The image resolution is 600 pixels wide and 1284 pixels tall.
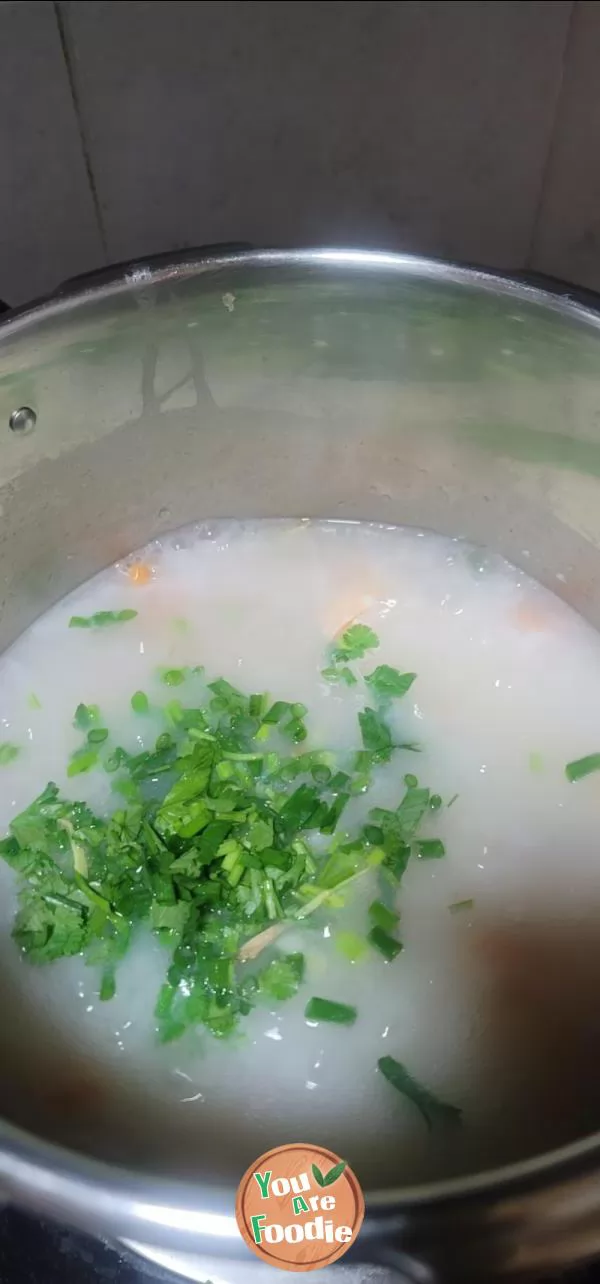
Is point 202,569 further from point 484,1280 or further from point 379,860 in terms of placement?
point 484,1280

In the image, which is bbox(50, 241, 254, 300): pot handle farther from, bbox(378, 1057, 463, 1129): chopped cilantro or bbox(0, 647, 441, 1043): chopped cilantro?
bbox(378, 1057, 463, 1129): chopped cilantro

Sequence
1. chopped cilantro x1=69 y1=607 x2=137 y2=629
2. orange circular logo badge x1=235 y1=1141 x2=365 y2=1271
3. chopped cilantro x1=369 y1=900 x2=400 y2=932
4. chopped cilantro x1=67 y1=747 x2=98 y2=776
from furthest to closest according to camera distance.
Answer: chopped cilantro x1=69 y1=607 x2=137 y2=629
chopped cilantro x1=67 y1=747 x2=98 y2=776
chopped cilantro x1=369 y1=900 x2=400 y2=932
orange circular logo badge x1=235 y1=1141 x2=365 y2=1271

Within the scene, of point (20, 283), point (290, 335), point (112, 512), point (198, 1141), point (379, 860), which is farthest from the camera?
point (20, 283)

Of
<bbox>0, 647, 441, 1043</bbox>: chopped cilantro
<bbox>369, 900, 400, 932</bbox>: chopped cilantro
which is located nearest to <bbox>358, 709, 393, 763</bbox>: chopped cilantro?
<bbox>0, 647, 441, 1043</bbox>: chopped cilantro

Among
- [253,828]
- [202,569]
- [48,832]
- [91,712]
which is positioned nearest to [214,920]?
[253,828]

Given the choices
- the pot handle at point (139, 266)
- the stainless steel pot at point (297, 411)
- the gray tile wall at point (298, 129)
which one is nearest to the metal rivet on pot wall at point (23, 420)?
the stainless steel pot at point (297, 411)

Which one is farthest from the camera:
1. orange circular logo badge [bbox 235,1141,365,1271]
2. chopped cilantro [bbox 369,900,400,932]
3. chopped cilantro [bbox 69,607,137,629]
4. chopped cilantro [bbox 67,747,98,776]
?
chopped cilantro [bbox 69,607,137,629]

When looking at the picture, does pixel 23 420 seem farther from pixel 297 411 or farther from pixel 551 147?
pixel 551 147

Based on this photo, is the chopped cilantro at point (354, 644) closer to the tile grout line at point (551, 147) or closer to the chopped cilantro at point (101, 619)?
the chopped cilantro at point (101, 619)
